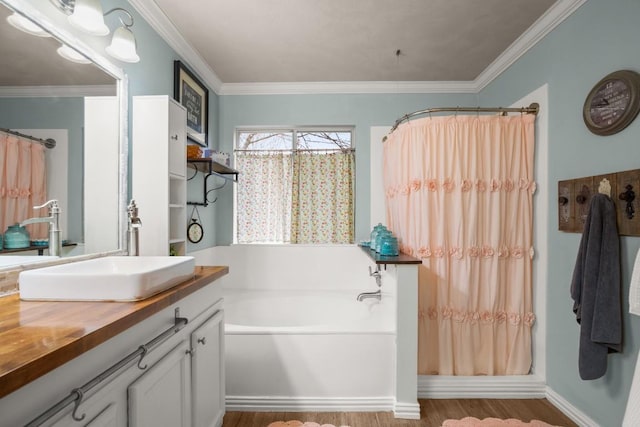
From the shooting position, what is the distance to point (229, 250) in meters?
3.27

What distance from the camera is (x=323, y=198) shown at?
10.9 ft

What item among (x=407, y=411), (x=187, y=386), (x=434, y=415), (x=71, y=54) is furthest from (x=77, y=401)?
(x=434, y=415)

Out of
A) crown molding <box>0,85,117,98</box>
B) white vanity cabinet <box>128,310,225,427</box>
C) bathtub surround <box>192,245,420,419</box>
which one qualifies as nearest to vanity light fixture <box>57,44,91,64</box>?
crown molding <box>0,85,117,98</box>

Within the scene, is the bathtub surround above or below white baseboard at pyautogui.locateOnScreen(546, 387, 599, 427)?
above

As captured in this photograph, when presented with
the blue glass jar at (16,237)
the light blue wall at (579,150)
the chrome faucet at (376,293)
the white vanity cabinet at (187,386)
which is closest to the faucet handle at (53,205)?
the blue glass jar at (16,237)

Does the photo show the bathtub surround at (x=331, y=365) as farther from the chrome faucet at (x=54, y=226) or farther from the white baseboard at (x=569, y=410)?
the chrome faucet at (x=54, y=226)

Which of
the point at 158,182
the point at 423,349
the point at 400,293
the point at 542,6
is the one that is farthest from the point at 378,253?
the point at 542,6

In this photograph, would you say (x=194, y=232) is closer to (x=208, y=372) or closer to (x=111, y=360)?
(x=208, y=372)

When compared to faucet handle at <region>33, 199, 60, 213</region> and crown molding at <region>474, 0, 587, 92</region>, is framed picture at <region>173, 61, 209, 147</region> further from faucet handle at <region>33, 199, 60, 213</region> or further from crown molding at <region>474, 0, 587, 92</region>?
crown molding at <region>474, 0, 587, 92</region>

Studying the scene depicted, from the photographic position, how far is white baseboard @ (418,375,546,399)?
7.13 ft

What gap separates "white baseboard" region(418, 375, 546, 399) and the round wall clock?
64.8 inches

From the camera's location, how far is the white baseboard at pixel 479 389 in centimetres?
217

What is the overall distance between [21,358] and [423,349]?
2.17m

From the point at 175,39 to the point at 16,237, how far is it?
1.75m
